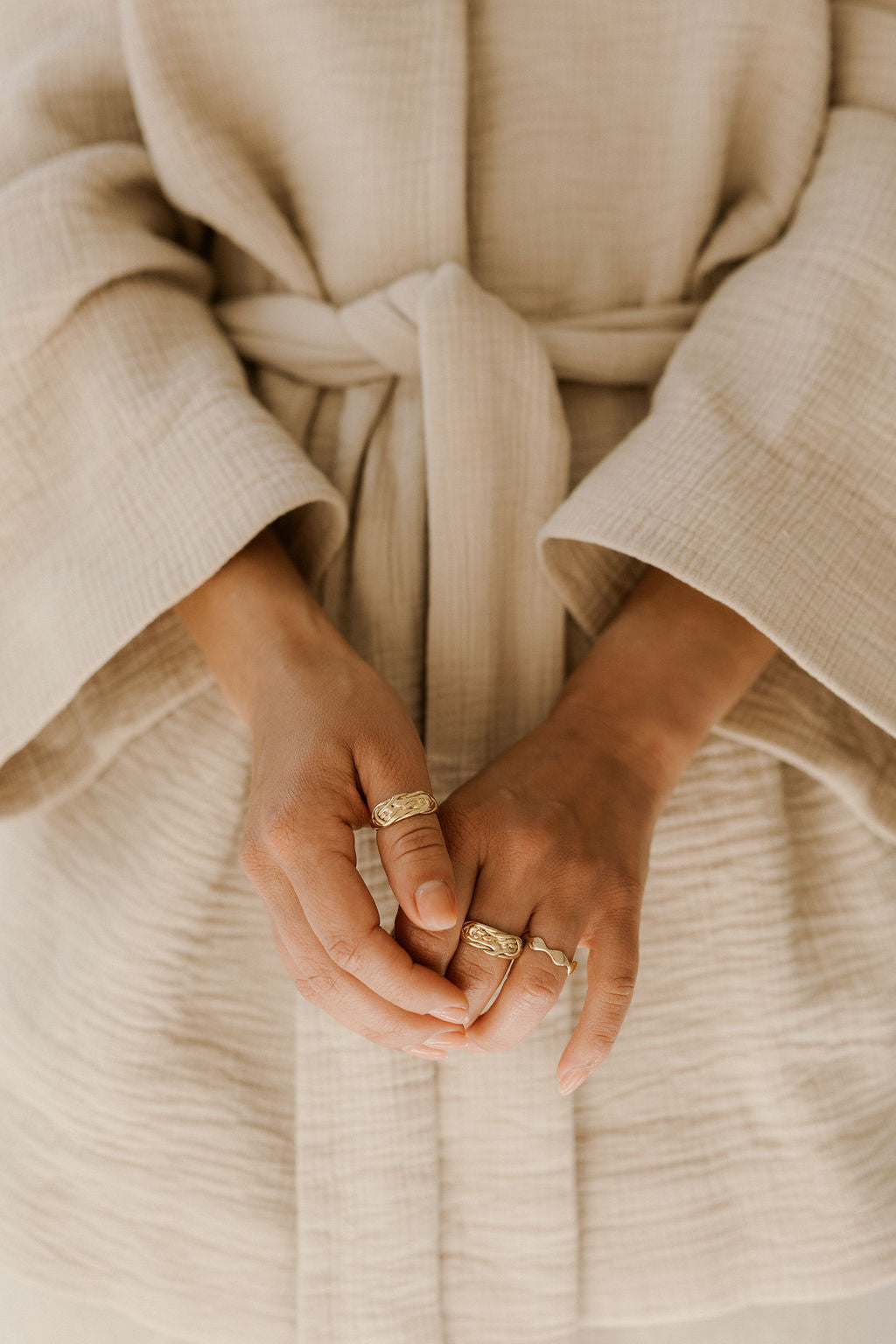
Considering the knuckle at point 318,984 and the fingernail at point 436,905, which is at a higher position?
the fingernail at point 436,905

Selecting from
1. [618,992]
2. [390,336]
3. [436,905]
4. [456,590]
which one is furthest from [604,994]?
[390,336]

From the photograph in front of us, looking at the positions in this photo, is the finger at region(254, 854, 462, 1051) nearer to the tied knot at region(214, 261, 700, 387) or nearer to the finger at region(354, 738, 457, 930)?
the finger at region(354, 738, 457, 930)

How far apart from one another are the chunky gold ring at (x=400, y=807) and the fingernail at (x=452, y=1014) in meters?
0.09

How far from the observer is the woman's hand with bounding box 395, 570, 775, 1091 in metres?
0.52

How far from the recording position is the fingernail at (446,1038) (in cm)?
52

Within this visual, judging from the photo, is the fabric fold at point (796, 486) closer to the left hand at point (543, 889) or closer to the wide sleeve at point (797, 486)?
the wide sleeve at point (797, 486)

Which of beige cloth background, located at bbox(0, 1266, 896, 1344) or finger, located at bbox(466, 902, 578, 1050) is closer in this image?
finger, located at bbox(466, 902, 578, 1050)

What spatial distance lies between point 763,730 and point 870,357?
9.1 inches

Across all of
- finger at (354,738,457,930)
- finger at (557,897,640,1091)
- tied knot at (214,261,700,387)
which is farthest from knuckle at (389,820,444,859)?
tied knot at (214,261,700,387)

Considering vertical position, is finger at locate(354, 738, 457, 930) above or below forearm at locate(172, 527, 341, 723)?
below

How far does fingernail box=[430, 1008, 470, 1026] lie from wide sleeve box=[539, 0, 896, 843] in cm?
24

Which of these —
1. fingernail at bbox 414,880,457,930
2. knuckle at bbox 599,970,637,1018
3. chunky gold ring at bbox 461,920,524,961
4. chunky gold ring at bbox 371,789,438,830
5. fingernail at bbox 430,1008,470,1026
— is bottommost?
knuckle at bbox 599,970,637,1018

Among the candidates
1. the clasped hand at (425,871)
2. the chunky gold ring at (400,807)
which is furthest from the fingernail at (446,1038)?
the chunky gold ring at (400,807)

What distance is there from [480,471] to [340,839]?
243 millimetres
